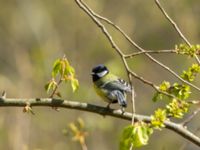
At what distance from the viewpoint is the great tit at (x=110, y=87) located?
196 inches

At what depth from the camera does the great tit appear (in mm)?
4980

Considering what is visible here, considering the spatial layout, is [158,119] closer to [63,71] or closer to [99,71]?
[63,71]

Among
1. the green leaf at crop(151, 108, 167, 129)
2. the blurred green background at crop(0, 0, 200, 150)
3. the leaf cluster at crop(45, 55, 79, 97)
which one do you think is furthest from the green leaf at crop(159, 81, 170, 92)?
the blurred green background at crop(0, 0, 200, 150)

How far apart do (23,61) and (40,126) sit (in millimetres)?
1020

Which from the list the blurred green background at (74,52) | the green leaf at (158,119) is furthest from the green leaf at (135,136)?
the blurred green background at (74,52)

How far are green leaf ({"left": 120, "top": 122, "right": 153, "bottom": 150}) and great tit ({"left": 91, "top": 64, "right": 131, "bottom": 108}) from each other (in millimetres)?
1670

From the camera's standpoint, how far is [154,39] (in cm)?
1132

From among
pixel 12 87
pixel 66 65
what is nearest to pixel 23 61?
pixel 12 87

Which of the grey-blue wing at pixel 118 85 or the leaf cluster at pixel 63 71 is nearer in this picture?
the leaf cluster at pixel 63 71

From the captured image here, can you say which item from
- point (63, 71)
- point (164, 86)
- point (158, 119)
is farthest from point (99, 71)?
point (158, 119)

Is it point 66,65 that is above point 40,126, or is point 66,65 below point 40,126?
below

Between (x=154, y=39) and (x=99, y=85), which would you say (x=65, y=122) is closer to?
(x=154, y=39)

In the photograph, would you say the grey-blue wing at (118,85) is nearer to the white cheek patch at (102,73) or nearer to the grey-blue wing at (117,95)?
the grey-blue wing at (117,95)

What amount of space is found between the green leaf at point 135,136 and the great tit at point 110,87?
1.67 m
